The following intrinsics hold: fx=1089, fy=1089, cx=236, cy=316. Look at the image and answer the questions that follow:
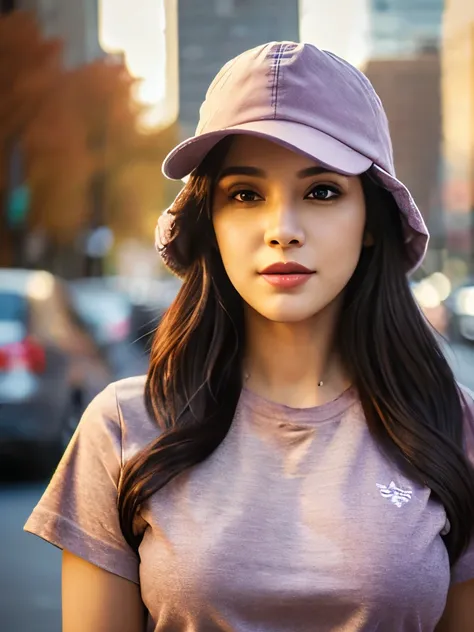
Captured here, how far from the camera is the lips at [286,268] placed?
142 cm

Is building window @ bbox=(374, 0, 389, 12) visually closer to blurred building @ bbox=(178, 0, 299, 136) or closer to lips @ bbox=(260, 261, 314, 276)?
blurred building @ bbox=(178, 0, 299, 136)

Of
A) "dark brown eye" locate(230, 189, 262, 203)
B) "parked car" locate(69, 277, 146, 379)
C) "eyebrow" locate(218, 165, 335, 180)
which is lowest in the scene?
"parked car" locate(69, 277, 146, 379)

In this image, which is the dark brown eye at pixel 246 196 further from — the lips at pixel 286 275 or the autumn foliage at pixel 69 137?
the autumn foliage at pixel 69 137

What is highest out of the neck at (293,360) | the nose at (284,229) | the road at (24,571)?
the nose at (284,229)

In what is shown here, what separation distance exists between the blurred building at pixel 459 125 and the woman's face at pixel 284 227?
12.0m

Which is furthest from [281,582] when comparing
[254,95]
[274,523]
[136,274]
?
[136,274]

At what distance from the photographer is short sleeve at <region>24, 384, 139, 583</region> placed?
4.62 feet

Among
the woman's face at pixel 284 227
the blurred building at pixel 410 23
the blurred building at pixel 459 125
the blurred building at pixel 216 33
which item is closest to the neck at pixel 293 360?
the woman's face at pixel 284 227

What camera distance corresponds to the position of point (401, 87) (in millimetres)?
16688

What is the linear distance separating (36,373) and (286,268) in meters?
5.10

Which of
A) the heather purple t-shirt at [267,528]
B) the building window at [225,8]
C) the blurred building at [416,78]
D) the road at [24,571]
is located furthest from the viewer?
the blurred building at [416,78]

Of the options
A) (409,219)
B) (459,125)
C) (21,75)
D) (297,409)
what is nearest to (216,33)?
(409,219)

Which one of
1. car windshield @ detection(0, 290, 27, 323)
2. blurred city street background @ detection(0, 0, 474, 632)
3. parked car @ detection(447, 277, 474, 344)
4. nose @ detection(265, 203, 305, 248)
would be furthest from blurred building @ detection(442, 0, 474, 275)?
nose @ detection(265, 203, 305, 248)

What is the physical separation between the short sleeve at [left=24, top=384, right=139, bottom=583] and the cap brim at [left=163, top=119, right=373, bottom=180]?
1.30 ft
